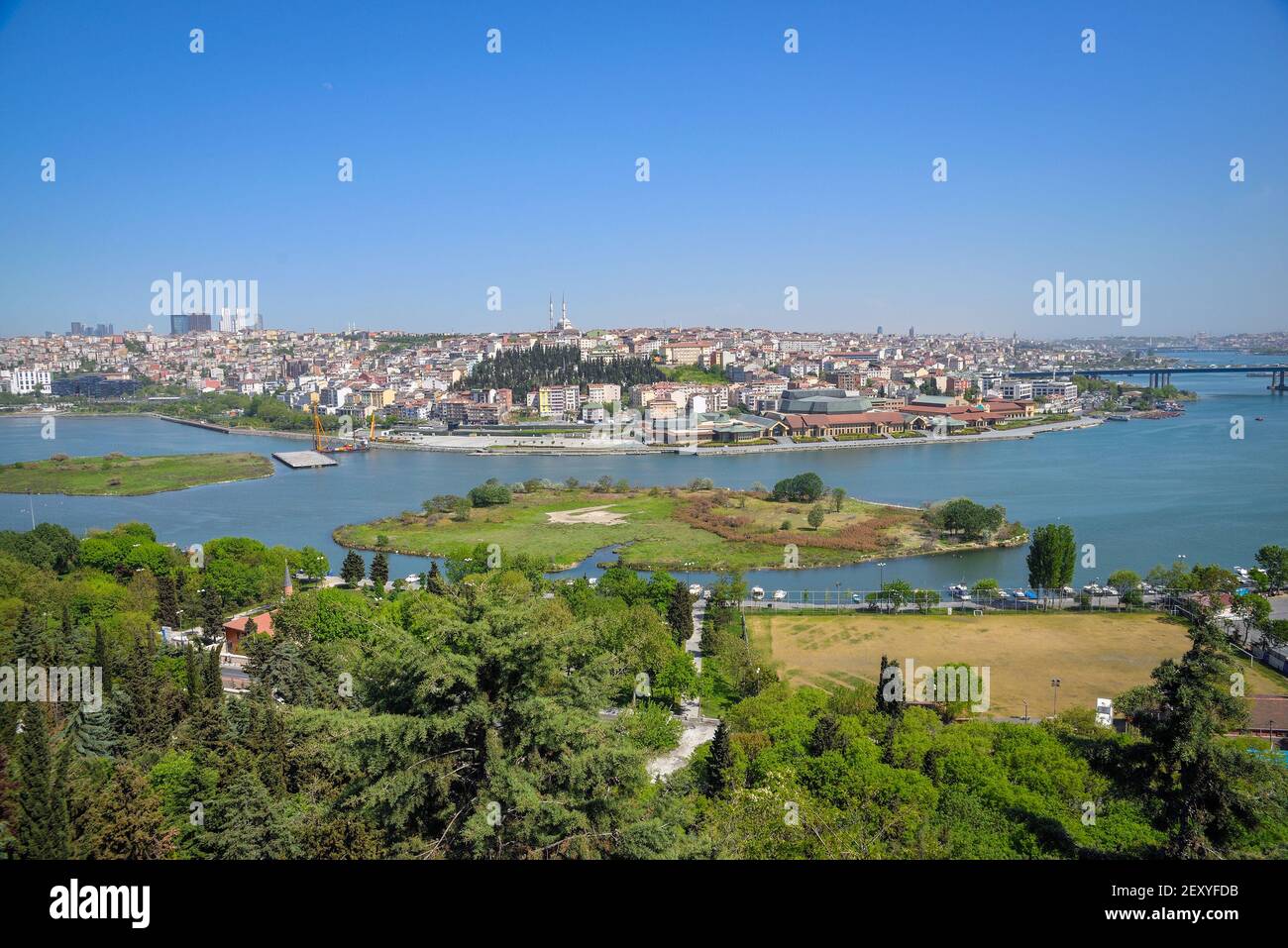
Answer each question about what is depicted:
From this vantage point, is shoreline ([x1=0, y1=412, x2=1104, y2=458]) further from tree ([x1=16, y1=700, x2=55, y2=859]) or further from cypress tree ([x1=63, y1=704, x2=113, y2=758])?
tree ([x1=16, y1=700, x2=55, y2=859])

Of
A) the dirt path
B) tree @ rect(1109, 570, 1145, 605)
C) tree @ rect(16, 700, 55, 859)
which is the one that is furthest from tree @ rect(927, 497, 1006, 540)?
tree @ rect(16, 700, 55, 859)

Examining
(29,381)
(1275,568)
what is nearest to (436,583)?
(1275,568)

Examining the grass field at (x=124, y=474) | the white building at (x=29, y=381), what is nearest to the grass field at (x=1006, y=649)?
the grass field at (x=124, y=474)

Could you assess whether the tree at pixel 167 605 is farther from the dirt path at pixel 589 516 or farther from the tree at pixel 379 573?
the dirt path at pixel 589 516

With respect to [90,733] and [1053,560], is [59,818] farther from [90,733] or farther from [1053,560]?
[1053,560]
